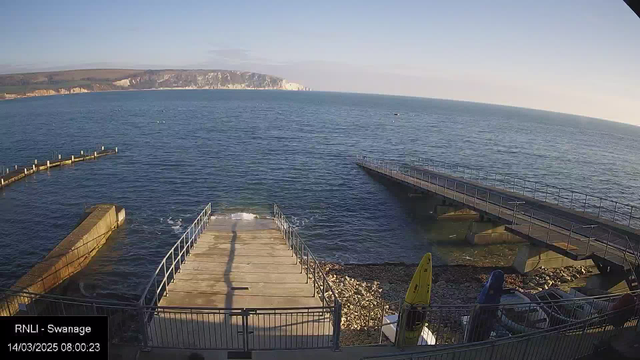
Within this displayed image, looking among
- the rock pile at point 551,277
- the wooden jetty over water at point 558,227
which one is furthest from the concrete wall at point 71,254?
the wooden jetty over water at point 558,227

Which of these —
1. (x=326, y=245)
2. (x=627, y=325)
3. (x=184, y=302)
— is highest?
(x=627, y=325)

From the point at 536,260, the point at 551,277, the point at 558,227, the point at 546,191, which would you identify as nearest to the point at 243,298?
the point at 551,277

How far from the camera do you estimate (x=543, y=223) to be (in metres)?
24.6

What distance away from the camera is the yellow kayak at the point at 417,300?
918 centimetres

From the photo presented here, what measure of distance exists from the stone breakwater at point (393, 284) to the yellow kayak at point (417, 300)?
21.2 feet

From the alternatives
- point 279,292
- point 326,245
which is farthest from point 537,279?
point 279,292

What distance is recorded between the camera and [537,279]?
2203 cm

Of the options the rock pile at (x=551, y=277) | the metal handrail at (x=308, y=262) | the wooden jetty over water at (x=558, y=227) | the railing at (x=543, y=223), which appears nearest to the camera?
the metal handrail at (x=308, y=262)

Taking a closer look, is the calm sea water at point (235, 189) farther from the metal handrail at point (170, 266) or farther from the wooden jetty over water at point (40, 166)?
the metal handrail at point (170, 266)

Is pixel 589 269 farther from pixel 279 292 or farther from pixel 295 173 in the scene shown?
pixel 295 173

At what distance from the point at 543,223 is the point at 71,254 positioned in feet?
93.0

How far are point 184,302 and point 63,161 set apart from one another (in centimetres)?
4783

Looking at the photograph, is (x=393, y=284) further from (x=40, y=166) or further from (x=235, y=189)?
(x=40, y=166)

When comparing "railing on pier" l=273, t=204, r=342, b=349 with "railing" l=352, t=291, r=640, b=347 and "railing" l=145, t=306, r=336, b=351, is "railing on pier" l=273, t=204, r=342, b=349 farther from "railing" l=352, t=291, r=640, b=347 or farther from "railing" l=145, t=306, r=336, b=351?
"railing" l=352, t=291, r=640, b=347
